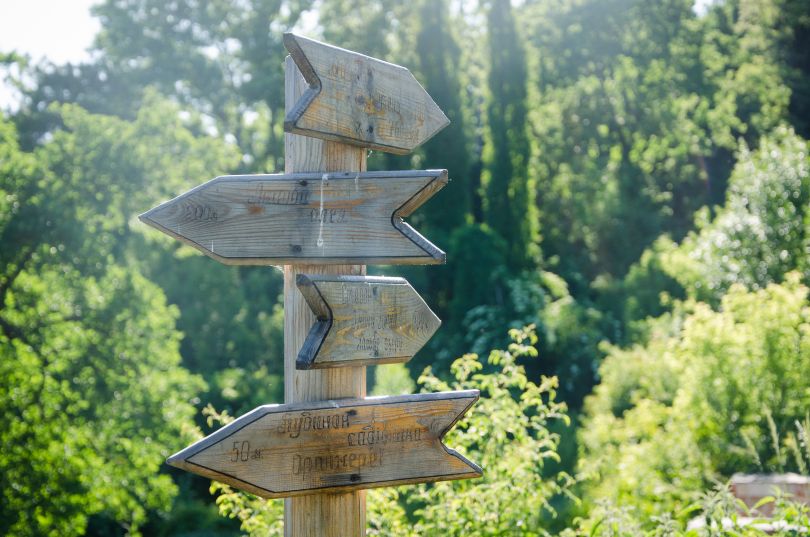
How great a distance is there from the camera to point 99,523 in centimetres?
1111

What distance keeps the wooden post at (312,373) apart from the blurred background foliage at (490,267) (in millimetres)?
1487

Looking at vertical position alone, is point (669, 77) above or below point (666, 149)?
above

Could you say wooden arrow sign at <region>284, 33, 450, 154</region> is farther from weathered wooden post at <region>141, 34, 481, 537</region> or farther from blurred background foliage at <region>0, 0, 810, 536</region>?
blurred background foliage at <region>0, 0, 810, 536</region>

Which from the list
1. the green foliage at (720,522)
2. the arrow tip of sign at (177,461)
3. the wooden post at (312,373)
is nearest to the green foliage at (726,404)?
the green foliage at (720,522)

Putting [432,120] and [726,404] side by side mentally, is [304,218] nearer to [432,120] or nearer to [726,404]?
[432,120]

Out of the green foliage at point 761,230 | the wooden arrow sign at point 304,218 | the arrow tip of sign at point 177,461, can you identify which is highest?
the green foliage at point 761,230

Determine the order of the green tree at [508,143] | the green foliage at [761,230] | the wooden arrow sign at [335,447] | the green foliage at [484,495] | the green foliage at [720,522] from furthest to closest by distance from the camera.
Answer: the green tree at [508,143], the green foliage at [761,230], the green foliage at [484,495], the green foliage at [720,522], the wooden arrow sign at [335,447]

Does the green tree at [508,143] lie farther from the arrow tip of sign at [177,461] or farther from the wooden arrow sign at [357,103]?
the arrow tip of sign at [177,461]

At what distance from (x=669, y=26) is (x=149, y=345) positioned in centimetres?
1463

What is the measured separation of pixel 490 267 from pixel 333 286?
495 inches

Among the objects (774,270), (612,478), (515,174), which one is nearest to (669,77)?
(515,174)

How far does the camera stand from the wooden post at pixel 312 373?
8.20 feet

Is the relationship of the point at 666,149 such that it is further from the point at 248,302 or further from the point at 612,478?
the point at 612,478

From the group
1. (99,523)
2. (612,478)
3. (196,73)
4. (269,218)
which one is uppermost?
(196,73)
